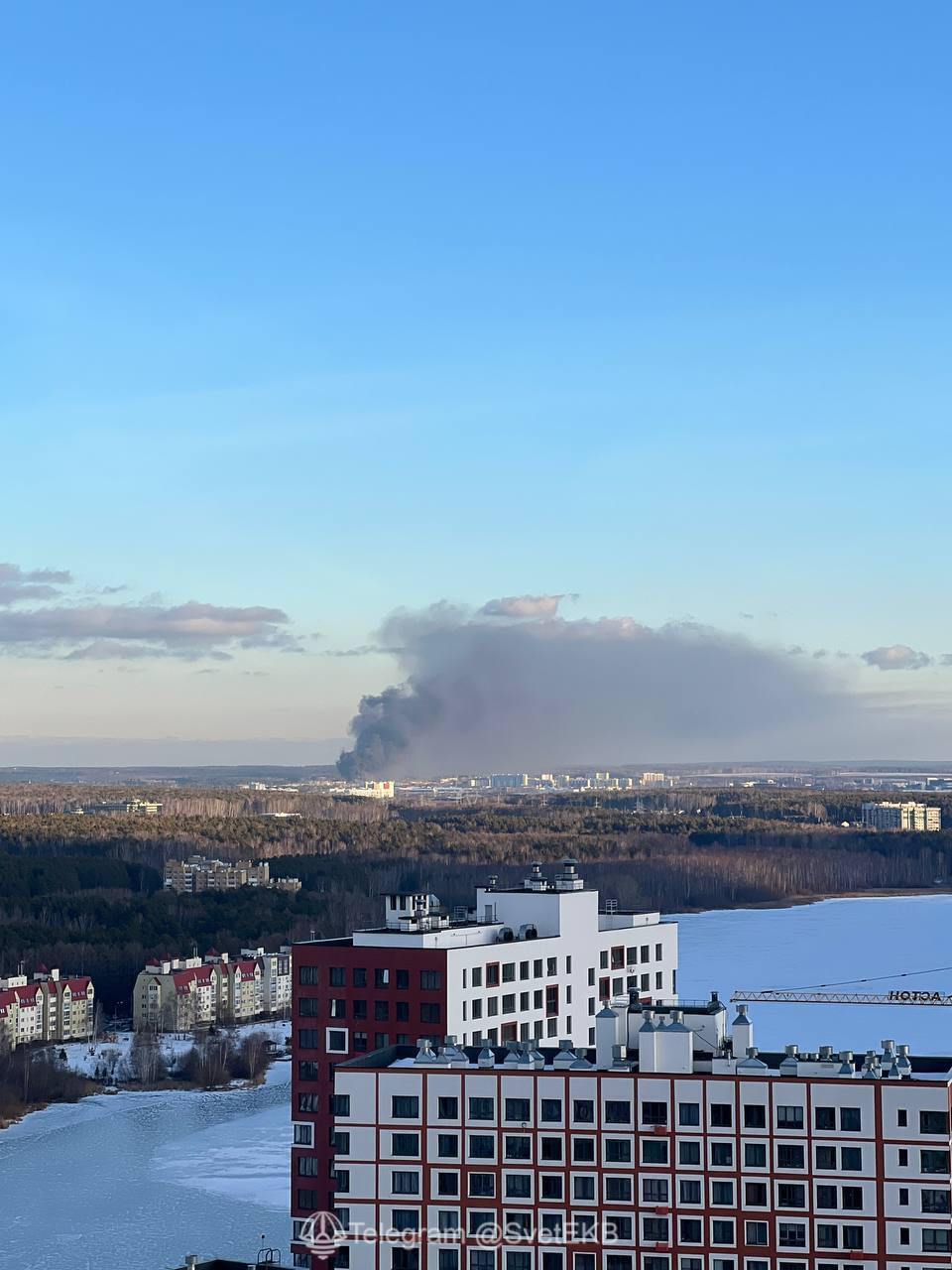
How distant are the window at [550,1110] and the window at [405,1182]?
1034 millimetres

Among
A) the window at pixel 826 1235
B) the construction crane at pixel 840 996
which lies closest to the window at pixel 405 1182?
the window at pixel 826 1235

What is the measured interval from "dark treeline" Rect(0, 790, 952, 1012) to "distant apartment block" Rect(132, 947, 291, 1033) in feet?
5.11

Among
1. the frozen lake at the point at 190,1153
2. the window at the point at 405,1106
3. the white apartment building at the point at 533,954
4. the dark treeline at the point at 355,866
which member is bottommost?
the frozen lake at the point at 190,1153

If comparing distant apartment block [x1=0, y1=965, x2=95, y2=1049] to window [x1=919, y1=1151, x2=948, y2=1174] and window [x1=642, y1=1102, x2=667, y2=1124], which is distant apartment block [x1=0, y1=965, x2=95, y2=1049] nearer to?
window [x1=642, y1=1102, x2=667, y2=1124]

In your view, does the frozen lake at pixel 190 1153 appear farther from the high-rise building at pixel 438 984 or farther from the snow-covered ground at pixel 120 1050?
the high-rise building at pixel 438 984

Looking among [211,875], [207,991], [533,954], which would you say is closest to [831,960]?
[207,991]

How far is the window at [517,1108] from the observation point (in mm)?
13578

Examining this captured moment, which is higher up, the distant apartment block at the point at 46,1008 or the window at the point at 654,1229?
the window at the point at 654,1229

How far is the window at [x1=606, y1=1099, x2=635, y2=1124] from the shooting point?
1338 centimetres

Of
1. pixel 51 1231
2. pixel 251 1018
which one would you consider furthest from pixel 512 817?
pixel 51 1231

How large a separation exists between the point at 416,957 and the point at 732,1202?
5.01 m

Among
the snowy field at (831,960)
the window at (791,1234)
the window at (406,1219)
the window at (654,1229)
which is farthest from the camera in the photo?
the snowy field at (831,960)

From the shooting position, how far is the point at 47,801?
415 feet

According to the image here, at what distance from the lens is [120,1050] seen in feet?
126
